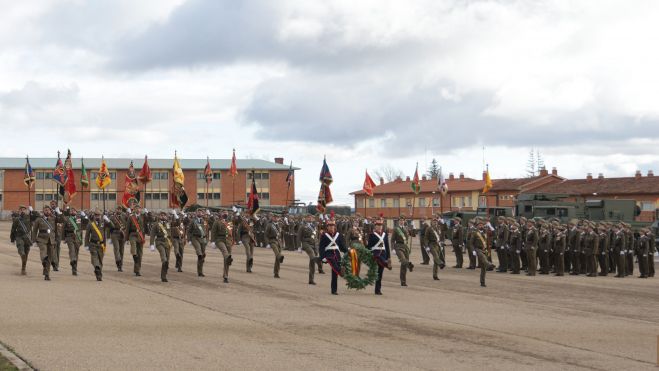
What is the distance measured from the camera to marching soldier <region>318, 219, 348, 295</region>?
20.5m

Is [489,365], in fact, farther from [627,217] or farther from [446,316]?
[627,217]

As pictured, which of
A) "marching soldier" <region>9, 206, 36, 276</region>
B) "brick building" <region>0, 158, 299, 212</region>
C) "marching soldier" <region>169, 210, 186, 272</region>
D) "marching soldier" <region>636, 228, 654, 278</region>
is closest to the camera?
"marching soldier" <region>9, 206, 36, 276</region>

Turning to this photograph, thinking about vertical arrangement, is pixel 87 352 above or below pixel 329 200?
below

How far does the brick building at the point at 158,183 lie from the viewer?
102125 millimetres

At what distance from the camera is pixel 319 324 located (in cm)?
1493

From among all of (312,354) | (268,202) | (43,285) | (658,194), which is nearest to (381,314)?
(312,354)

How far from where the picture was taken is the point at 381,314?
54.2 ft

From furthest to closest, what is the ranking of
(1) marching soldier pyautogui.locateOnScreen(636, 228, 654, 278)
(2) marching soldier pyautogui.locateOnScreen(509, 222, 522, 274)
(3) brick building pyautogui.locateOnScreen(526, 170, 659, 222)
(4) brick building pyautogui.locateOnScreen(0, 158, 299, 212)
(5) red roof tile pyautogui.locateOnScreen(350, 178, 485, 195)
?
(4) brick building pyautogui.locateOnScreen(0, 158, 299, 212) → (5) red roof tile pyautogui.locateOnScreen(350, 178, 485, 195) → (3) brick building pyautogui.locateOnScreen(526, 170, 659, 222) → (2) marching soldier pyautogui.locateOnScreen(509, 222, 522, 274) → (1) marching soldier pyautogui.locateOnScreen(636, 228, 654, 278)

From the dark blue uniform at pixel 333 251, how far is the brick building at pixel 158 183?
79.4 meters

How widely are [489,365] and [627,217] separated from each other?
35986 millimetres

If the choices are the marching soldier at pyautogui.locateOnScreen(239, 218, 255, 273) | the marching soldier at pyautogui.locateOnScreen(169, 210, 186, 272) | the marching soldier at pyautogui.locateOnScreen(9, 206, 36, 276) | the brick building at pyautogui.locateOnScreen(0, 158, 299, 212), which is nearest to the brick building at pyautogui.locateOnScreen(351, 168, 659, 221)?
the brick building at pyautogui.locateOnScreen(0, 158, 299, 212)

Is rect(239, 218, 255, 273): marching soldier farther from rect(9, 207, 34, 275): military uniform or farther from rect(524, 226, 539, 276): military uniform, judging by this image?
rect(524, 226, 539, 276): military uniform

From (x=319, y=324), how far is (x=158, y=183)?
3701 inches

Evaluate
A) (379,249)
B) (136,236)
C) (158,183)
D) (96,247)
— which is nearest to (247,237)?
(136,236)
